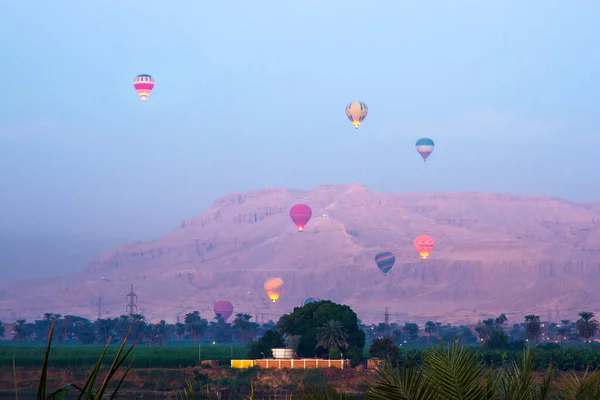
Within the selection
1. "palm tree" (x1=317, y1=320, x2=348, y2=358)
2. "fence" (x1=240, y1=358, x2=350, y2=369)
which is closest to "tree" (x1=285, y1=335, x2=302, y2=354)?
"palm tree" (x1=317, y1=320, x2=348, y2=358)

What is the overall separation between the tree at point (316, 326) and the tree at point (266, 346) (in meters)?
2.25

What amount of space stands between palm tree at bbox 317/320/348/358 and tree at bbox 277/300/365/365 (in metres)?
A: 1.61

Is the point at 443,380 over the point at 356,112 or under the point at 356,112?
under

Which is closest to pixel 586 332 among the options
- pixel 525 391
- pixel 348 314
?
pixel 348 314

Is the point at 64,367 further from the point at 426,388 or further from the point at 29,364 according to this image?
the point at 426,388

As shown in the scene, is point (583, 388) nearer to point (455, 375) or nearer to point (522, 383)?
point (522, 383)

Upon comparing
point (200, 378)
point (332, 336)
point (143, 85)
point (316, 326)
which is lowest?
point (200, 378)

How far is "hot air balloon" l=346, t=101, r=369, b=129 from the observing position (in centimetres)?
18862

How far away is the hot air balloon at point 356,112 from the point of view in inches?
7426

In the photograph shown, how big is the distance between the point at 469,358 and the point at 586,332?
195636 mm

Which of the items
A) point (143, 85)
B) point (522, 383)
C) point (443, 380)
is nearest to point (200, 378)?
point (143, 85)

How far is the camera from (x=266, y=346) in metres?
133

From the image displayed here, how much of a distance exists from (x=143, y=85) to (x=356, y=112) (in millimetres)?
41145

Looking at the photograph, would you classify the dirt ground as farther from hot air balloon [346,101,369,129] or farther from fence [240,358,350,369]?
hot air balloon [346,101,369,129]
